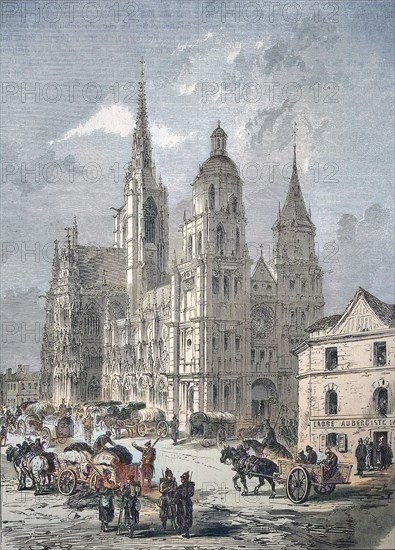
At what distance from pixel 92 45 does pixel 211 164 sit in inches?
70.5

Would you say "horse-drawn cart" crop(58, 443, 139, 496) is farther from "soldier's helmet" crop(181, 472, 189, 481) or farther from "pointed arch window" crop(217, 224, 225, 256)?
"pointed arch window" crop(217, 224, 225, 256)

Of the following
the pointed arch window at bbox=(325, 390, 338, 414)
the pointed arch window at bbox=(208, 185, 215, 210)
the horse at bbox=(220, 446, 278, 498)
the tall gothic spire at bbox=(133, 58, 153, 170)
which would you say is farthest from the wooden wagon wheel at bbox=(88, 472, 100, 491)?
the tall gothic spire at bbox=(133, 58, 153, 170)

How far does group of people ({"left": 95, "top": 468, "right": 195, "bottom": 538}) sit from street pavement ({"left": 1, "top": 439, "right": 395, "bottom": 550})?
0.07m

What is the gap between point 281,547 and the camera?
25.4 feet

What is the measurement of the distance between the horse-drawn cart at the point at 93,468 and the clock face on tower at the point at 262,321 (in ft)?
6.00

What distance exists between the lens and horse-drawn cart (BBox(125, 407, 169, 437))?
8164 millimetres

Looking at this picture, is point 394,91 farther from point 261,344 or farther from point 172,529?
point 172,529

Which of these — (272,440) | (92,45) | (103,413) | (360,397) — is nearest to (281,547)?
(272,440)

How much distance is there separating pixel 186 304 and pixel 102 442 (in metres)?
1.67

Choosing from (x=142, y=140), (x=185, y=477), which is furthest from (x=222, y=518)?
(x=142, y=140)

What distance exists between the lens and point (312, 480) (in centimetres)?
791

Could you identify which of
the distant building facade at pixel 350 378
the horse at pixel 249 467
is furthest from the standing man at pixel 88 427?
the distant building facade at pixel 350 378

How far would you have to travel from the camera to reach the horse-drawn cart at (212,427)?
8.08m

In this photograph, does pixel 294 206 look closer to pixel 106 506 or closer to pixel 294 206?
pixel 294 206
